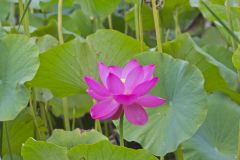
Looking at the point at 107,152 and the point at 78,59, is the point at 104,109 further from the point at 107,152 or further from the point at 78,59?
the point at 78,59

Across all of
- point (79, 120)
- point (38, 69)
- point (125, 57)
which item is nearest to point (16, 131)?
point (38, 69)

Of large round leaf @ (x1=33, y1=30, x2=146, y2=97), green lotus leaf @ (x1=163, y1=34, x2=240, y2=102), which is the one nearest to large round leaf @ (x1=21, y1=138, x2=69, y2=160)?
large round leaf @ (x1=33, y1=30, x2=146, y2=97)

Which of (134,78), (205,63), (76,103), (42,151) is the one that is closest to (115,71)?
(134,78)

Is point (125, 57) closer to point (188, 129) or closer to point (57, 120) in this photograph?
point (188, 129)

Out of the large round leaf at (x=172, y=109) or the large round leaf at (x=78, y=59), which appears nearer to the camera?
the large round leaf at (x=172, y=109)

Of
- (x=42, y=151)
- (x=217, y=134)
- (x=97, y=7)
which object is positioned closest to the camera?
(x=42, y=151)

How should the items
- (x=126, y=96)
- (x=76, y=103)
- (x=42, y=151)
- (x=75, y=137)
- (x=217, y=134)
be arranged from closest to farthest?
1. (x=126, y=96)
2. (x=42, y=151)
3. (x=75, y=137)
4. (x=217, y=134)
5. (x=76, y=103)

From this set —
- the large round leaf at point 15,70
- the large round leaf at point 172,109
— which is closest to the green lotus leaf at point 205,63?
the large round leaf at point 172,109

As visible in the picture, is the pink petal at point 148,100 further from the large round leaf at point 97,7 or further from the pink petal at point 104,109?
the large round leaf at point 97,7
